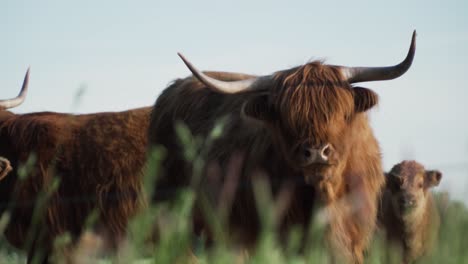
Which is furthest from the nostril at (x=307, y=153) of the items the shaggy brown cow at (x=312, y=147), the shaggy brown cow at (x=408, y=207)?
the shaggy brown cow at (x=408, y=207)

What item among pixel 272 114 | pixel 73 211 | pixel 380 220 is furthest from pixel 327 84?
pixel 73 211

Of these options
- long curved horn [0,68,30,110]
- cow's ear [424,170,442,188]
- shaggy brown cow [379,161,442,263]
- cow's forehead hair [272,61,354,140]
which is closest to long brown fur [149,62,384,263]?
cow's forehead hair [272,61,354,140]

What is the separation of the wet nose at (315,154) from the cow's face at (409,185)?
4.27 metres

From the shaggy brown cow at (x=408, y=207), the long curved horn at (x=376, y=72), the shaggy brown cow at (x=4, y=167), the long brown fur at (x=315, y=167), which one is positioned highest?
the long curved horn at (x=376, y=72)

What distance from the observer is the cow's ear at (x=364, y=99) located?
653 cm

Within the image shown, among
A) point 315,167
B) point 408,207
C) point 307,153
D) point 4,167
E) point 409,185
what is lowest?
point 408,207

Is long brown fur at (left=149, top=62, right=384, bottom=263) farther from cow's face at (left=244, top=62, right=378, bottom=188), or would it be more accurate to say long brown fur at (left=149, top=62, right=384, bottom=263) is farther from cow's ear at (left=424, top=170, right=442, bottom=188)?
cow's ear at (left=424, top=170, right=442, bottom=188)

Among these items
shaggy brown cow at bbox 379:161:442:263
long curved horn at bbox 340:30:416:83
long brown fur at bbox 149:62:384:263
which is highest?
long curved horn at bbox 340:30:416:83

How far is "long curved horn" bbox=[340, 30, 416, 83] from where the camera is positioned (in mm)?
6672

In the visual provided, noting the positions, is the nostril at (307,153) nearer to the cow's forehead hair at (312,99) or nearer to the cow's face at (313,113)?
the cow's face at (313,113)

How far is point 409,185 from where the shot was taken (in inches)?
399

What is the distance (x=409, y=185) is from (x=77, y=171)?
382 centimetres

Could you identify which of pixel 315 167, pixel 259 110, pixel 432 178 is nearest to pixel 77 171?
pixel 432 178

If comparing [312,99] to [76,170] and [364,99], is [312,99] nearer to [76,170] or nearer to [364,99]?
[364,99]
